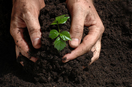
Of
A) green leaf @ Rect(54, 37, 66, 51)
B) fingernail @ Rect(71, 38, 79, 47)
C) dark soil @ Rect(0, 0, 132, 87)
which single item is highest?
green leaf @ Rect(54, 37, 66, 51)

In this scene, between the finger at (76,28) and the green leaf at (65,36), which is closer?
the green leaf at (65,36)

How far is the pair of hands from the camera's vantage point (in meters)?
1.67

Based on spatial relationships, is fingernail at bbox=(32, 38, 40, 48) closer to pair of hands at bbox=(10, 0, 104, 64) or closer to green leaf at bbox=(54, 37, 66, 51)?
pair of hands at bbox=(10, 0, 104, 64)

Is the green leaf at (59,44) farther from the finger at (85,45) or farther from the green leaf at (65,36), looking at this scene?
the finger at (85,45)

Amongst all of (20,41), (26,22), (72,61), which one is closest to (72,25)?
(72,61)

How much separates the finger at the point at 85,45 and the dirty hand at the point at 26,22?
49 cm

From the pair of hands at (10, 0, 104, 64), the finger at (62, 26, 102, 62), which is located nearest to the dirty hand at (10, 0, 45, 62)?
the pair of hands at (10, 0, 104, 64)

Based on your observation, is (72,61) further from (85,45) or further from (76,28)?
(76,28)

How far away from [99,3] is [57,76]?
82.5 inches

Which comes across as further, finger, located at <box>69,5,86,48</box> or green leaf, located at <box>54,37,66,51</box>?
finger, located at <box>69,5,86,48</box>

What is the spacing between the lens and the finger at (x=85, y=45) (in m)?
1.66

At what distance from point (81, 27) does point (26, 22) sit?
85 centimetres

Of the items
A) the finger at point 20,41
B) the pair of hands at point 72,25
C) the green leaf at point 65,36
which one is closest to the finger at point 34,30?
the pair of hands at point 72,25

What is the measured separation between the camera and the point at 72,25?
65.8 inches
